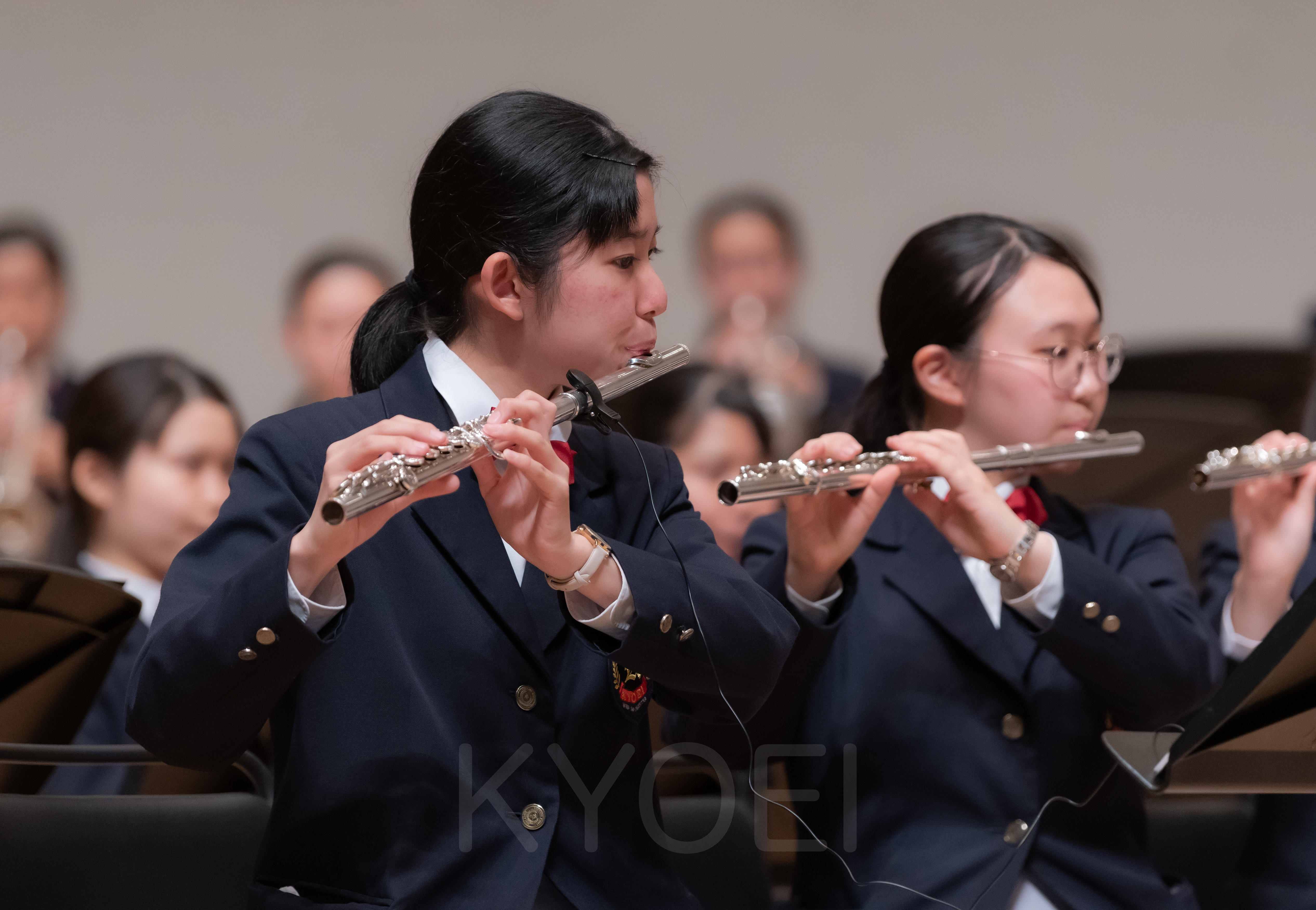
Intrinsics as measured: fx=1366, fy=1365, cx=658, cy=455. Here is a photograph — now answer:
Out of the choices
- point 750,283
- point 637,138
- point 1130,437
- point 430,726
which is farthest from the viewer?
point 750,283

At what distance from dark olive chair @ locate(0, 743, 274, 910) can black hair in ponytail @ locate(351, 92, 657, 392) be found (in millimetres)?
634

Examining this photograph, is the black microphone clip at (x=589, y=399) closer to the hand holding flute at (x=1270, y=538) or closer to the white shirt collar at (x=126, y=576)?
the hand holding flute at (x=1270, y=538)

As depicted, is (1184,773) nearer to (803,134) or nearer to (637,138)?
(637,138)

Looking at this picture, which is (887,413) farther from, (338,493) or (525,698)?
(338,493)

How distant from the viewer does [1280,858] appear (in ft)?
6.11

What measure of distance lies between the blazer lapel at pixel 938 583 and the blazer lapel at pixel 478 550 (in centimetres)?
59

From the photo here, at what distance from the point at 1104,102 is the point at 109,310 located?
10.8 feet

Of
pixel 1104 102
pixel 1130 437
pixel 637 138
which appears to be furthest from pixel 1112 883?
pixel 1104 102

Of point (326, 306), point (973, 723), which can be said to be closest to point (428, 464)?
point (973, 723)

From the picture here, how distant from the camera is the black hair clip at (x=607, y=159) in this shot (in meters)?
1.43

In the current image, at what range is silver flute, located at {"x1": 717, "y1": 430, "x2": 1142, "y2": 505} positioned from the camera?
1564mm

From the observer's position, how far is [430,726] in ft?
4.37

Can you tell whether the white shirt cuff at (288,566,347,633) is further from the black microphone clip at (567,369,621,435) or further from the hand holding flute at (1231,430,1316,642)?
the hand holding flute at (1231,430,1316,642)

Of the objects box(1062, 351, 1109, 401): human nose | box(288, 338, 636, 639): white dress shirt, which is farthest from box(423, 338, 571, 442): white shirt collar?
box(1062, 351, 1109, 401): human nose
